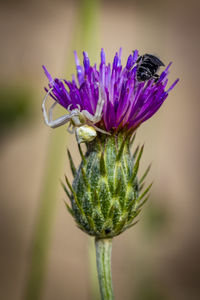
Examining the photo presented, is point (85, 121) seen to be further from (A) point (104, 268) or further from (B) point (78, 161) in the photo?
(B) point (78, 161)

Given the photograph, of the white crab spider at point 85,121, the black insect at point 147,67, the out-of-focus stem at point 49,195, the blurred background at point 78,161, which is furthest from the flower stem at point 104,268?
the out-of-focus stem at point 49,195

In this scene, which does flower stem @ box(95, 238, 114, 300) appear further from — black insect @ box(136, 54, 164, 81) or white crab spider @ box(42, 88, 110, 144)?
black insect @ box(136, 54, 164, 81)

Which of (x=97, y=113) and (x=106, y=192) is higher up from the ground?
(x=97, y=113)

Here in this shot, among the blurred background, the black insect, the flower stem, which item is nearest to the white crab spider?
the black insect

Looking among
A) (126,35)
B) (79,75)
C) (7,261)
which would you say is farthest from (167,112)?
(79,75)

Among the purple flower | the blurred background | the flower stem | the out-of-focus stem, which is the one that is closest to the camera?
the flower stem

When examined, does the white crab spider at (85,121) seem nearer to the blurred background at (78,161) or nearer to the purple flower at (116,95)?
the purple flower at (116,95)

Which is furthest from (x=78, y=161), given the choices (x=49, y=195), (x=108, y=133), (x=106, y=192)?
(x=106, y=192)
